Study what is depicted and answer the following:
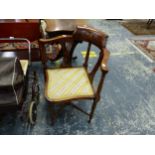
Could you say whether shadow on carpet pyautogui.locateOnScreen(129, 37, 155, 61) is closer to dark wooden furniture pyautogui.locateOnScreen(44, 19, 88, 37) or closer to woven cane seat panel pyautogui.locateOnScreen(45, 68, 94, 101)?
dark wooden furniture pyautogui.locateOnScreen(44, 19, 88, 37)

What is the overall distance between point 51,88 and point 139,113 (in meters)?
0.92

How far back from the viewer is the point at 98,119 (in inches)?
64.1

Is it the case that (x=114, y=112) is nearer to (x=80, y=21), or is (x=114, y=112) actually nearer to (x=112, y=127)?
(x=112, y=127)

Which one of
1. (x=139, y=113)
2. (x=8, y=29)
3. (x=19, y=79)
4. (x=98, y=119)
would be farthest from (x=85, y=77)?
(x=8, y=29)

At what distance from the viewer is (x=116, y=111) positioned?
1713 millimetres

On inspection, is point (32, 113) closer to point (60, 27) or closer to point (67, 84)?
point (67, 84)

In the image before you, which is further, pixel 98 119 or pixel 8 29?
pixel 8 29

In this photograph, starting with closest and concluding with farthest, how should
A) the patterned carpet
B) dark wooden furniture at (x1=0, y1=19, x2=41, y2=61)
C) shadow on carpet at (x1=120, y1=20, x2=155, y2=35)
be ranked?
the patterned carpet → dark wooden furniture at (x1=0, y1=19, x2=41, y2=61) → shadow on carpet at (x1=120, y1=20, x2=155, y2=35)

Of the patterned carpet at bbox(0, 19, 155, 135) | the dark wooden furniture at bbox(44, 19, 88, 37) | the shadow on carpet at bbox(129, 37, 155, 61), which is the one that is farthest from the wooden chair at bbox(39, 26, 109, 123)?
the shadow on carpet at bbox(129, 37, 155, 61)

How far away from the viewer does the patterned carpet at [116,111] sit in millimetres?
1511

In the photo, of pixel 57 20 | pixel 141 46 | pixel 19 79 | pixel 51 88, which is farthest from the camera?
pixel 141 46

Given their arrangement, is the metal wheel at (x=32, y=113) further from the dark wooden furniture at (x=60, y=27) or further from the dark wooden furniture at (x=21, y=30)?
the dark wooden furniture at (x=21, y=30)

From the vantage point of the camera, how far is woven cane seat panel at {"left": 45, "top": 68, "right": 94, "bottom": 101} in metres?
1.33

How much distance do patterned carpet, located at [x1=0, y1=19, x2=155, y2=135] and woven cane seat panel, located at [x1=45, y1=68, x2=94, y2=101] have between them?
1.17 ft
